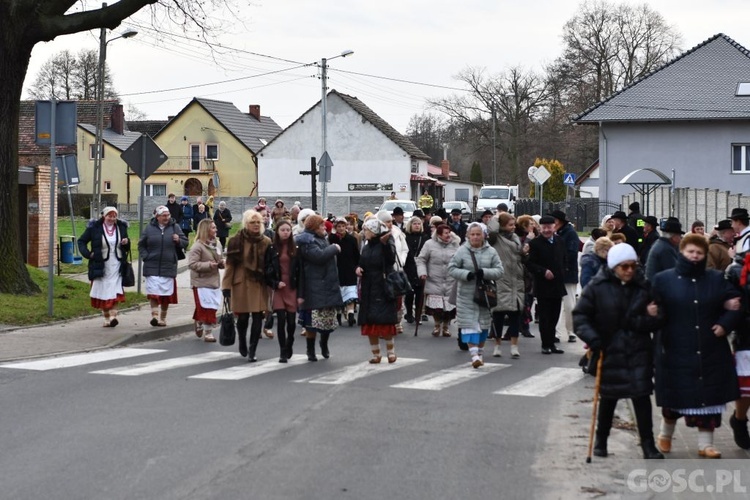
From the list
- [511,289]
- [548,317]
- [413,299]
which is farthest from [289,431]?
[413,299]

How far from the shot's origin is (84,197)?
71562 mm

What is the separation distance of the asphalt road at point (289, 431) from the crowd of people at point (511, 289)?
0.67m

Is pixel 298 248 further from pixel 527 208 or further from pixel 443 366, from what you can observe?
pixel 527 208

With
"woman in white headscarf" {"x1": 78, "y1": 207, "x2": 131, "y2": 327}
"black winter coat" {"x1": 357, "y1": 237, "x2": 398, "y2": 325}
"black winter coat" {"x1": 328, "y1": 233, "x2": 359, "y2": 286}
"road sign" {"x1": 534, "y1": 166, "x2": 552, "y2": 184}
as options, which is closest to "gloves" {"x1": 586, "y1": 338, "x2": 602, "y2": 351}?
"black winter coat" {"x1": 357, "y1": 237, "x2": 398, "y2": 325}

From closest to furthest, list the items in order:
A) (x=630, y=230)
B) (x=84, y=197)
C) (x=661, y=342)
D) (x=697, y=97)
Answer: (x=661, y=342) → (x=630, y=230) → (x=697, y=97) → (x=84, y=197)

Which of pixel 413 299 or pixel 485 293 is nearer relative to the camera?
pixel 485 293

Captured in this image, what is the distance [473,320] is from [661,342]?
18.0 ft

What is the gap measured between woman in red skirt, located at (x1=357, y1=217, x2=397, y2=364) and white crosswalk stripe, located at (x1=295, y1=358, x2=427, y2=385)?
0.17 m

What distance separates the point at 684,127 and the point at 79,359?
40.3 m

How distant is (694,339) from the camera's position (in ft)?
27.2

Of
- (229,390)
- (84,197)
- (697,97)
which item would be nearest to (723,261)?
(229,390)

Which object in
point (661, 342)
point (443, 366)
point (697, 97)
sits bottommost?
point (443, 366)

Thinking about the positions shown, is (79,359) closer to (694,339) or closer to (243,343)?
(243,343)

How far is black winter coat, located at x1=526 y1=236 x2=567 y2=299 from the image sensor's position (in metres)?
15.2
